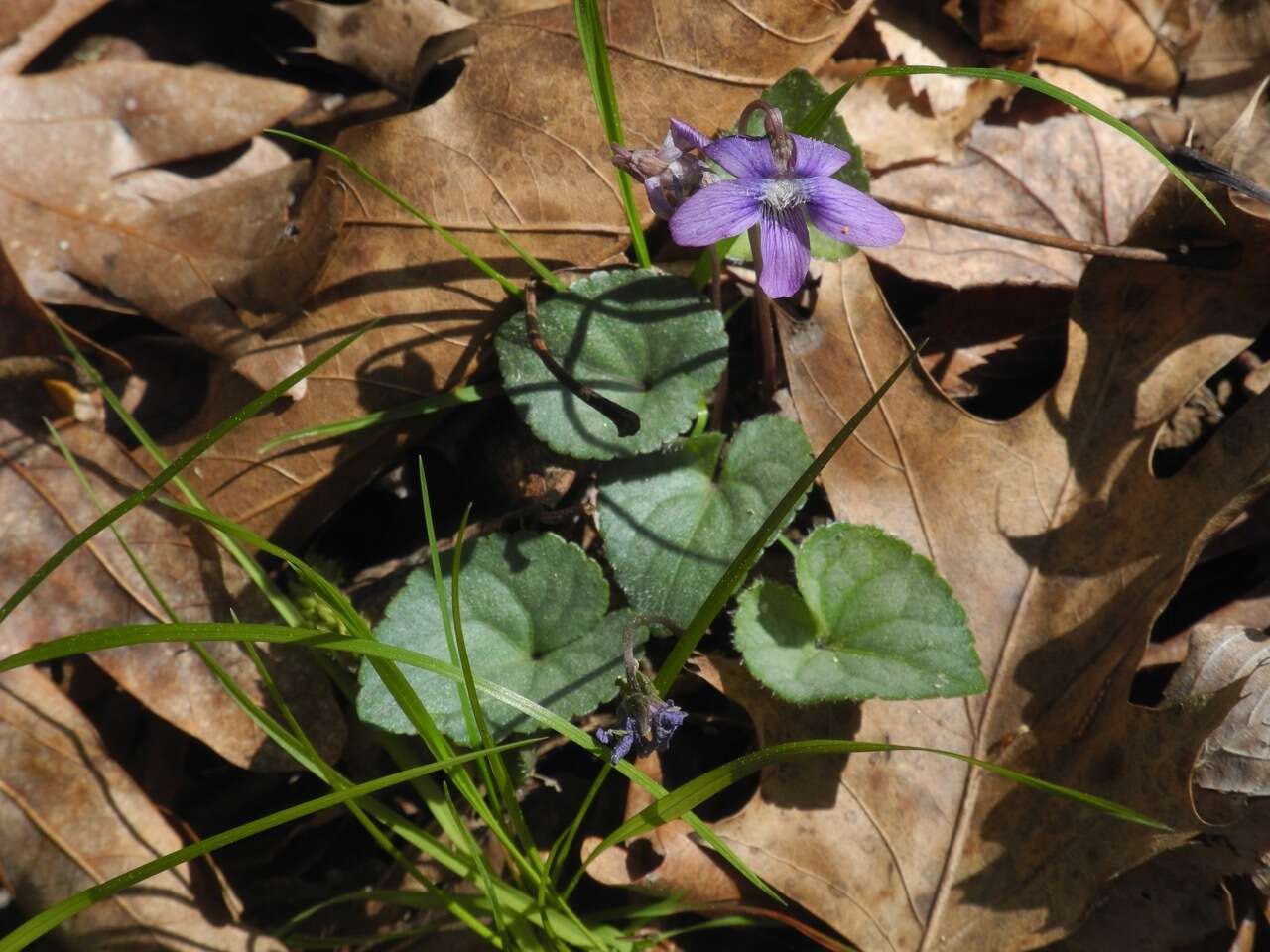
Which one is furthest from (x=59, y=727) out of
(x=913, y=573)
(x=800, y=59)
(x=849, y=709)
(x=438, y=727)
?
(x=800, y=59)

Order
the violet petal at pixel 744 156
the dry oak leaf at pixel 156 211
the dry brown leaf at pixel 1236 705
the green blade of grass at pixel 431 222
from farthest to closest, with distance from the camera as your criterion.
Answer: the dry oak leaf at pixel 156 211 → the green blade of grass at pixel 431 222 → the dry brown leaf at pixel 1236 705 → the violet petal at pixel 744 156

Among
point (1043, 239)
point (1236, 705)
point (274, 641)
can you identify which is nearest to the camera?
point (274, 641)

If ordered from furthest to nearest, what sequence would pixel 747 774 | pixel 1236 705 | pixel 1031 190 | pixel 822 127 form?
pixel 1031 190 < pixel 822 127 < pixel 1236 705 < pixel 747 774

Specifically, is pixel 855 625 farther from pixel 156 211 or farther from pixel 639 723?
pixel 156 211

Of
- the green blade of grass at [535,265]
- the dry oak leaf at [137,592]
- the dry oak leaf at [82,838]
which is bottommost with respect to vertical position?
the dry oak leaf at [82,838]

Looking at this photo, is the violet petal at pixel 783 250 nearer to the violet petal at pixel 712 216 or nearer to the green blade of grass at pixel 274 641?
the violet petal at pixel 712 216

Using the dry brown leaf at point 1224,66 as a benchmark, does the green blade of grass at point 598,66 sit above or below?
above

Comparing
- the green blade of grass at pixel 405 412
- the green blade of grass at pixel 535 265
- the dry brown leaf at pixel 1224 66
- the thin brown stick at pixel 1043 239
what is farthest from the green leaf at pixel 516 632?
the dry brown leaf at pixel 1224 66

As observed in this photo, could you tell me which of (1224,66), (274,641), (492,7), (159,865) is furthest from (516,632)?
(1224,66)
